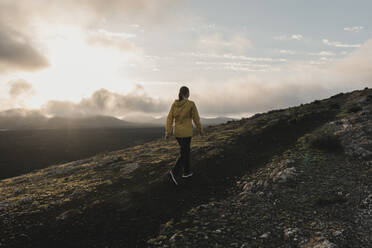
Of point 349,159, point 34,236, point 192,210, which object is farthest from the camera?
point 349,159

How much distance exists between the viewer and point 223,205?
7754 millimetres

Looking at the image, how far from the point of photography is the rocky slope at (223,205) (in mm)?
6043

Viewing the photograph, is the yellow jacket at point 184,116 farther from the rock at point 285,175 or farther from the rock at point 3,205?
the rock at point 3,205

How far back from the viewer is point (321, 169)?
9539 millimetres

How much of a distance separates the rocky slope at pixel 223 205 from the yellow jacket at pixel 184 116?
2122 mm

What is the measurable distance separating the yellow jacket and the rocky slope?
2.12 m

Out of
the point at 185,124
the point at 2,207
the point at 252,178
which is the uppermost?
the point at 185,124

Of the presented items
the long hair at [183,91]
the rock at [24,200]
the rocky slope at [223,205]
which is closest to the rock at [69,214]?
the rocky slope at [223,205]

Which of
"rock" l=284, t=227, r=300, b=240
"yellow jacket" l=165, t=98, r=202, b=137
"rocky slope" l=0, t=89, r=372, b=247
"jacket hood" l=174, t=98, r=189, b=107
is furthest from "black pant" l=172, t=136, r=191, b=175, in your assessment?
"rock" l=284, t=227, r=300, b=240

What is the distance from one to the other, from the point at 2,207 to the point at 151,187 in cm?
603

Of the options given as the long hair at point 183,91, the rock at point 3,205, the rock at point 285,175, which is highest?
the long hair at point 183,91

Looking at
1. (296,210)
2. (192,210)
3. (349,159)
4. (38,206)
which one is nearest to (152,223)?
(192,210)

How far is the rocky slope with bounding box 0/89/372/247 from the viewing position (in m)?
6.04

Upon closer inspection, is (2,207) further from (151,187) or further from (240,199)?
(240,199)
